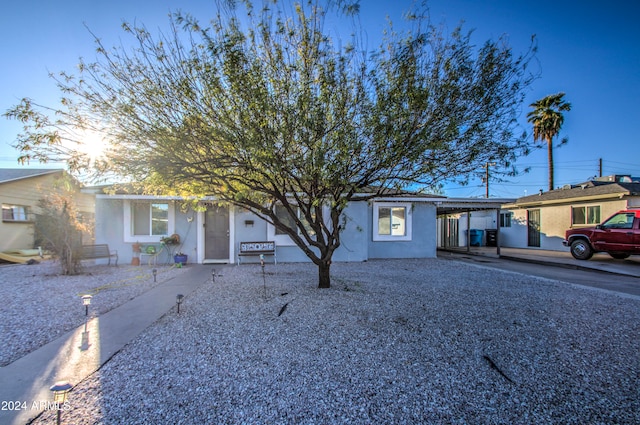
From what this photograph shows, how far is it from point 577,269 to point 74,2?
586 inches

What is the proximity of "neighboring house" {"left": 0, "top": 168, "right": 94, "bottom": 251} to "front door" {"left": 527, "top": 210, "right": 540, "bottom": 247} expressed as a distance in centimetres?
2339

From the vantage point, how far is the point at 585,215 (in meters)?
14.4

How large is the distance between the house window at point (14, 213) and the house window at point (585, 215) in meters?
27.6

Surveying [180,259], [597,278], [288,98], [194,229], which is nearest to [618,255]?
[597,278]

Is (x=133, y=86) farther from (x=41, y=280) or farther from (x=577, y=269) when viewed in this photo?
(x=577, y=269)

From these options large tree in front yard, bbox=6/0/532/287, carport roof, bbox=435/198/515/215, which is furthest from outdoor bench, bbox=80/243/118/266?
carport roof, bbox=435/198/515/215

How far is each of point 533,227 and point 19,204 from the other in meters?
27.7

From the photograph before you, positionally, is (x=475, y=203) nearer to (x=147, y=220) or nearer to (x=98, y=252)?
(x=147, y=220)

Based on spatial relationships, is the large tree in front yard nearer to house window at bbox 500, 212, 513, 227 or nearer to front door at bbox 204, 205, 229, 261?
A: front door at bbox 204, 205, 229, 261

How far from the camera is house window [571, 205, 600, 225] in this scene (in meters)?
13.9

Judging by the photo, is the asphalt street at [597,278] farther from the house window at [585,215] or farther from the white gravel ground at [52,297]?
the white gravel ground at [52,297]

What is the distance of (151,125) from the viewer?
13.0 ft

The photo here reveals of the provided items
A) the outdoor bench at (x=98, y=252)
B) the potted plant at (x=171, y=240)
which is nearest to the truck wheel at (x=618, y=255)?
the potted plant at (x=171, y=240)

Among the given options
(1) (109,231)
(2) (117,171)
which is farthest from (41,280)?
(2) (117,171)
